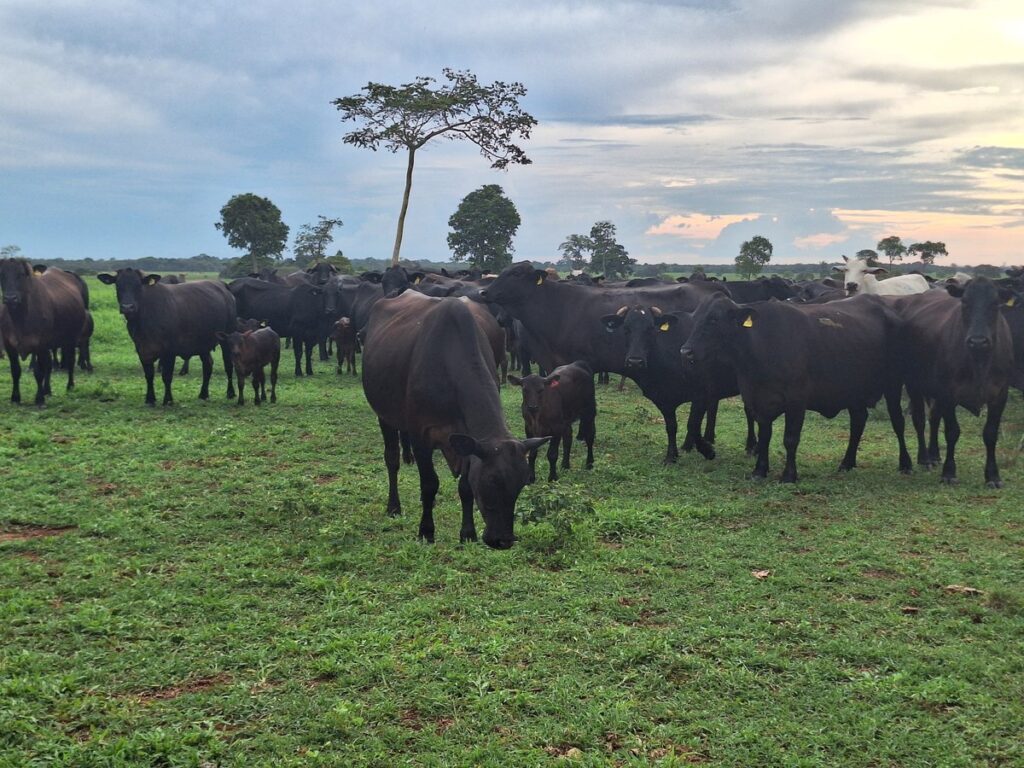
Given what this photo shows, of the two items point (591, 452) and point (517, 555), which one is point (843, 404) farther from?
point (517, 555)

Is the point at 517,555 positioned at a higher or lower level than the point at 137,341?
lower

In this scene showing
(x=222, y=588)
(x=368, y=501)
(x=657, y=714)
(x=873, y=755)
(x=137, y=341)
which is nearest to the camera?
(x=873, y=755)

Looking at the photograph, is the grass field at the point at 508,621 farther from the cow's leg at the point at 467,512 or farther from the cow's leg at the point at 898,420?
the cow's leg at the point at 898,420

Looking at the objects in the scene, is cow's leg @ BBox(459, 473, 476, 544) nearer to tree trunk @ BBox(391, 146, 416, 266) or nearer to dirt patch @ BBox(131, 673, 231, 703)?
dirt patch @ BBox(131, 673, 231, 703)

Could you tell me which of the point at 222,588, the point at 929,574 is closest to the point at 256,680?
the point at 222,588

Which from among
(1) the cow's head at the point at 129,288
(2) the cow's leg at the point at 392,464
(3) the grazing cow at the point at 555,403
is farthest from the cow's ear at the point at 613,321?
(1) the cow's head at the point at 129,288

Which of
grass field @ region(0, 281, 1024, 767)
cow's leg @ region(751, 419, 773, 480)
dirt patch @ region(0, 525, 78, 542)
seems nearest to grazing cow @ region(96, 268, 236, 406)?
grass field @ region(0, 281, 1024, 767)

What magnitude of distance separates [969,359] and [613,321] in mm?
5172

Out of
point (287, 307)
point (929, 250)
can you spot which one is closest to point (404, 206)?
point (287, 307)

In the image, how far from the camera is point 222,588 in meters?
6.57

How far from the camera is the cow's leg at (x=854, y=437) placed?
445 inches

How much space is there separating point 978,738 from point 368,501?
6628mm

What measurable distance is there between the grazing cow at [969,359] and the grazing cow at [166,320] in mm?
13112

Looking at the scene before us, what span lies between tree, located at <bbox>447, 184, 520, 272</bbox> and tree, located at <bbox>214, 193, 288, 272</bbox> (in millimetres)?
15859
